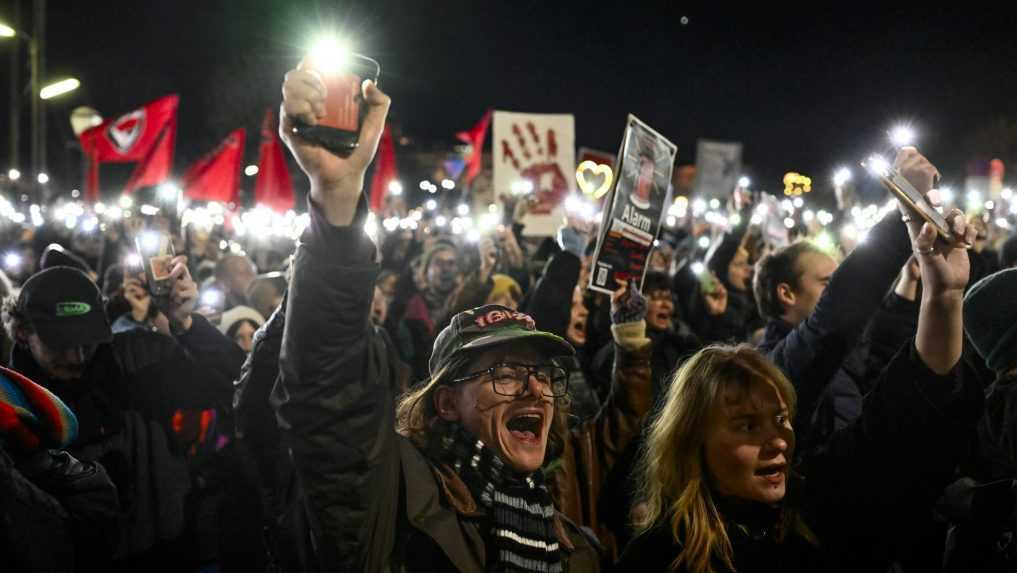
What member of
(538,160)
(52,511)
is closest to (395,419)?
(52,511)

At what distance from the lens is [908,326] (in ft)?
12.6

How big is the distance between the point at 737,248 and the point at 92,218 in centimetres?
934

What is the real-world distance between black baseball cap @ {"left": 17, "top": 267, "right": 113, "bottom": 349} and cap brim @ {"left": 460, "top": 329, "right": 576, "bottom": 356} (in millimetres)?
2226

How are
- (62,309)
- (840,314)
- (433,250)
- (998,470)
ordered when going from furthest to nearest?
(433,250) → (62,309) → (840,314) → (998,470)

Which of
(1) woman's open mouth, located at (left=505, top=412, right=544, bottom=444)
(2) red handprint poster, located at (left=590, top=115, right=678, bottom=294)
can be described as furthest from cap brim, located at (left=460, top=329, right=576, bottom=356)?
(2) red handprint poster, located at (left=590, top=115, right=678, bottom=294)

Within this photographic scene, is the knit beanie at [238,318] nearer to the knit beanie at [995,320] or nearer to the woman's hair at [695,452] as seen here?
the woman's hair at [695,452]

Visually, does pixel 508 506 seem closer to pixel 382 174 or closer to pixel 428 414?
pixel 428 414

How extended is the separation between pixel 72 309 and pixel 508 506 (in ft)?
8.24

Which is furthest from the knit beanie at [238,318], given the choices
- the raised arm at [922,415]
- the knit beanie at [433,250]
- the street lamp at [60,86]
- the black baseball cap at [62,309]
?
the street lamp at [60,86]

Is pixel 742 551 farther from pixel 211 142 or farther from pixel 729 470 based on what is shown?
pixel 211 142

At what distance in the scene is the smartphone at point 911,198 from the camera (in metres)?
2.43

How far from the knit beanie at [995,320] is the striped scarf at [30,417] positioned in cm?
259

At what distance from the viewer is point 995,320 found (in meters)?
2.81

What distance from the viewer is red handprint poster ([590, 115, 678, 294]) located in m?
4.66
